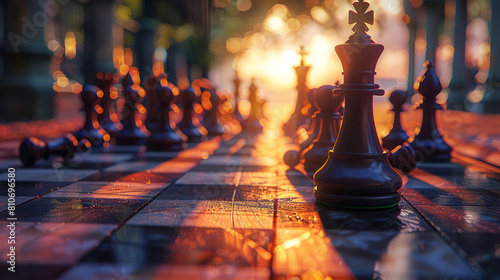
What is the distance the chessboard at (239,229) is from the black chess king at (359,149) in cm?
6

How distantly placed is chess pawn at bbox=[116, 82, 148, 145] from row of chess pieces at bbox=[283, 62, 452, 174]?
1514 mm

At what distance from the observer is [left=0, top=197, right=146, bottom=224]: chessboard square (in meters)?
1.43

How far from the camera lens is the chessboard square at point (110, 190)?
179 cm

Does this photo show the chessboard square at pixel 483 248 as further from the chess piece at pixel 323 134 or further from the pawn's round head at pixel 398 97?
the pawn's round head at pixel 398 97

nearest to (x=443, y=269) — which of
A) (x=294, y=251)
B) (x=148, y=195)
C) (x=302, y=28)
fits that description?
(x=294, y=251)

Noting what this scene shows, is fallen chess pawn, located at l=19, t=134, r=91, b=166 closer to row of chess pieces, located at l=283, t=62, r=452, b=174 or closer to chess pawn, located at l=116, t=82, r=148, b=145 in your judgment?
chess pawn, located at l=116, t=82, r=148, b=145

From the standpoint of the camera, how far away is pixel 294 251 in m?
1.14

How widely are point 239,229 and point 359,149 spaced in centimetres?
61

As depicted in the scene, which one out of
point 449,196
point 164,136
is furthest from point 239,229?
point 164,136

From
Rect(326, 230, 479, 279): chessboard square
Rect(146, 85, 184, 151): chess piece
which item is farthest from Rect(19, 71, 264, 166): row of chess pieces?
Rect(326, 230, 479, 279): chessboard square

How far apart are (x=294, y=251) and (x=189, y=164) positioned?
1670mm

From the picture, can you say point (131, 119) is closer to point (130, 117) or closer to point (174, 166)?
point (130, 117)

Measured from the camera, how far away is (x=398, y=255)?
1.11m

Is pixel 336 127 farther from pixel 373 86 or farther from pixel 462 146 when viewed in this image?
pixel 462 146
